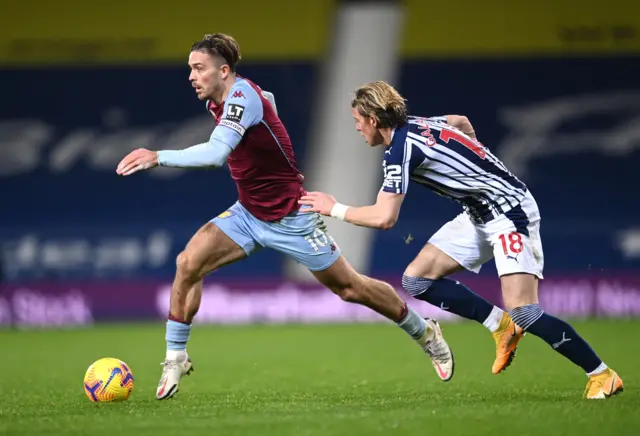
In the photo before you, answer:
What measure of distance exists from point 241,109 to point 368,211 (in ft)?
3.65

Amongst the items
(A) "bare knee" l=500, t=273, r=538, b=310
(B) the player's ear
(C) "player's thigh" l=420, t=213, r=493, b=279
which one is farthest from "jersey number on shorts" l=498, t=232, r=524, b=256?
(B) the player's ear

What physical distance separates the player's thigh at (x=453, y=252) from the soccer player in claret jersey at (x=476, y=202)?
0.02 metres

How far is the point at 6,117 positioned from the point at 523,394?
1624 centimetres

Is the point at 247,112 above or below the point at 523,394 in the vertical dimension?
above

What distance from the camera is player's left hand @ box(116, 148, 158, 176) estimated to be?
6.67 m

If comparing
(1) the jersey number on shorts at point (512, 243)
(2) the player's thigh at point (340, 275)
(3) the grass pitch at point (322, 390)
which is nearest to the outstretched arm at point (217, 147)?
(2) the player's thigh at point (340, 275)

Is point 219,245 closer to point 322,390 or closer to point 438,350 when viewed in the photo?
point 322,390

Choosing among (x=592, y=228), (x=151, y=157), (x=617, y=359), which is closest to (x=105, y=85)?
(x=592, y=228)

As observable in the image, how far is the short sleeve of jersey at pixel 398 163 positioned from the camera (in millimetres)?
6863

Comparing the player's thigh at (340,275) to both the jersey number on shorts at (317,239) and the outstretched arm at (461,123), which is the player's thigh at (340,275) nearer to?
the jersey number on shorts at (317,239)

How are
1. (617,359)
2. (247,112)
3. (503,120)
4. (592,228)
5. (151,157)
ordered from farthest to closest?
1. (503,120)
2. (592,228)
3. (617,359)
4. (247,112)
5. (151,157)

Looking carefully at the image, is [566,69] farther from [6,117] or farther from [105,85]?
[6,117]

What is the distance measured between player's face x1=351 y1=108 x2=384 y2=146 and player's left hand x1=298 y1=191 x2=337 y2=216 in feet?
1.74

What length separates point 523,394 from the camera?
742cm
